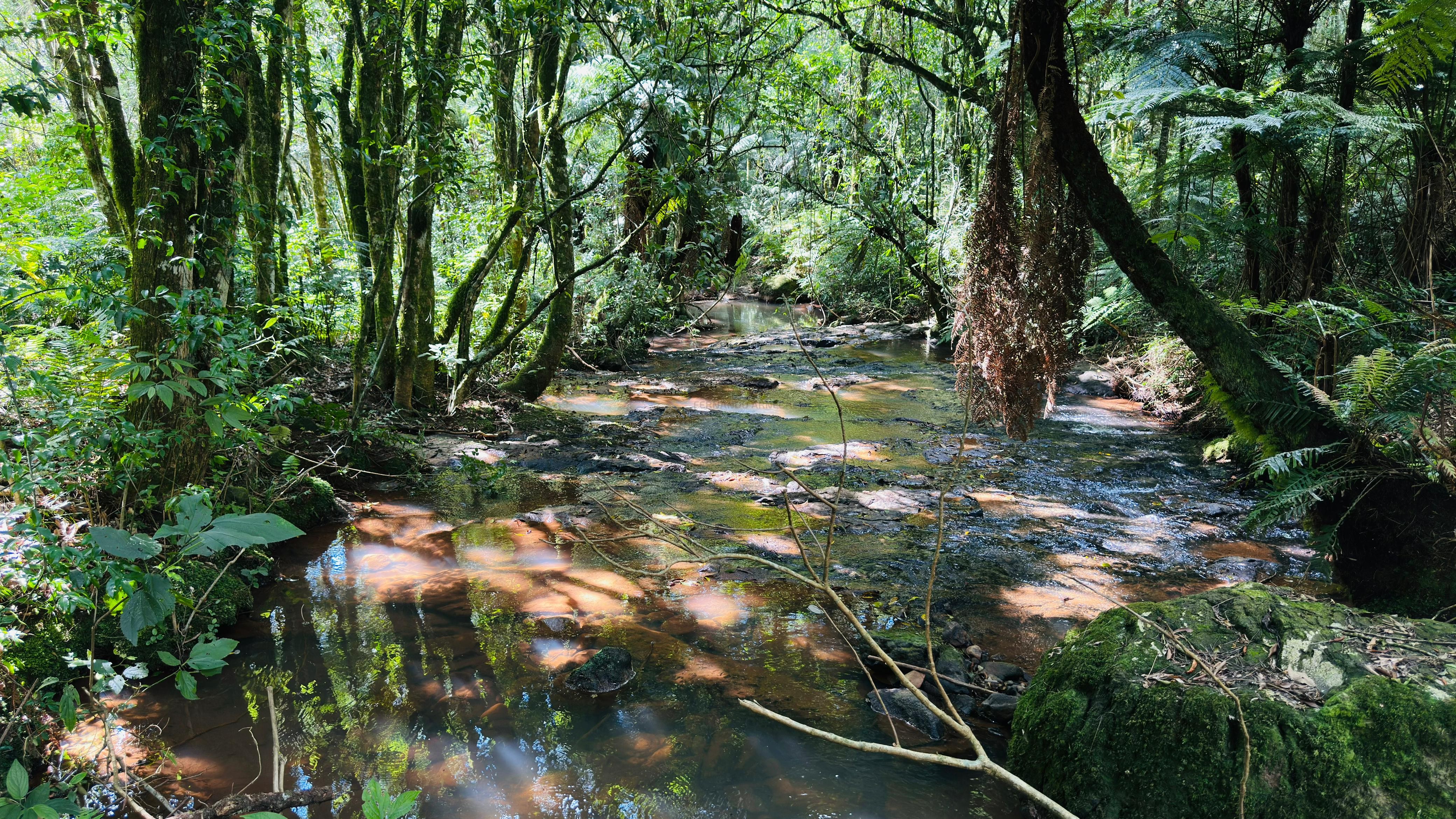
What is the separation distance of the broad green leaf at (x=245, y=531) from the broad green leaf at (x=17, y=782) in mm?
500

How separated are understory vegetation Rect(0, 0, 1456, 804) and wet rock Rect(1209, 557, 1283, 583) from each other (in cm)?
66

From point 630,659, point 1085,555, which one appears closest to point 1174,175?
point 1085,555

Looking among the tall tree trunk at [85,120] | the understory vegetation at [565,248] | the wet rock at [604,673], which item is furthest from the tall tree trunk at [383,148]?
the wet rock at [604,673]

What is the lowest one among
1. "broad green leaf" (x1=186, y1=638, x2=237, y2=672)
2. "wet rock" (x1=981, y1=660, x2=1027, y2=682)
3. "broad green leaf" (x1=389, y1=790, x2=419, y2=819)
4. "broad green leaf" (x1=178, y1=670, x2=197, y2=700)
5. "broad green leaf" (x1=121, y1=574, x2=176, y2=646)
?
"wet rock" (x1=981, y1=660, x2=1027, y2=682)

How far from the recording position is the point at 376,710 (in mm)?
3377

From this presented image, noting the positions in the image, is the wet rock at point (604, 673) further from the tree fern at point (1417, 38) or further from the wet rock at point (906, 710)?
the tree fern at point (1417, 38)

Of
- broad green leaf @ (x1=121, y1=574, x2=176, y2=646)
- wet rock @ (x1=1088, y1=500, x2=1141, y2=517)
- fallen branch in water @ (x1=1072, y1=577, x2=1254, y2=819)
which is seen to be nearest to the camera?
broad green leaf @ (x1=121, y1=574, x2=176, y2=646)

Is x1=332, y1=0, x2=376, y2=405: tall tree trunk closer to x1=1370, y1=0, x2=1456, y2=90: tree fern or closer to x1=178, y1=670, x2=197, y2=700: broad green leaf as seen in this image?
x1=178, y1=670, x2=197, y2=700: broad green leaf

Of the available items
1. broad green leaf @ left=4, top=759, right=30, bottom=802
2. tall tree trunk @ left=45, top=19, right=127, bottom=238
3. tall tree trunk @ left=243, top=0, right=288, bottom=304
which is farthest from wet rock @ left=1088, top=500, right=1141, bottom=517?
tall tree trunk @ left=45, top=19, right=127, bottom=238

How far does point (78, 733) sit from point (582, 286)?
9557 mm

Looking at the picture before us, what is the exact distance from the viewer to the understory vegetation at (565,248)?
126 inches

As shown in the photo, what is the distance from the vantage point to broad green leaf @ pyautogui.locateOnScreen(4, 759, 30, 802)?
4.64 feet

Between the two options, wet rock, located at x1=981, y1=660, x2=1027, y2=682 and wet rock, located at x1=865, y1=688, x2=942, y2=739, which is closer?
wet rock, located at x1=865, y1=688, x2=942, y2=739

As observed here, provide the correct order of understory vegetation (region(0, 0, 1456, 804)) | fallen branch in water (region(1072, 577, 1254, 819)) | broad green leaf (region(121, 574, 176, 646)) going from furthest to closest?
understory vegetation (region(0, 0, 1456, 804))
fallen branch in water (region(1072, 577, 1254, 819))
broad green leaf (region(121, 574, 176, 646))
